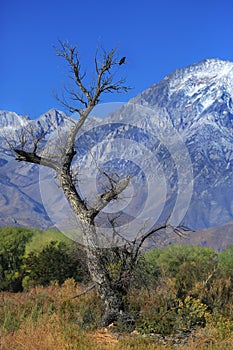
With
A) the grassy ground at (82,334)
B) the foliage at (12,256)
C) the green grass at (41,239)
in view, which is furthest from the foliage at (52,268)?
the grassy ground at (82,334)

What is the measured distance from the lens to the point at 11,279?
31.0m

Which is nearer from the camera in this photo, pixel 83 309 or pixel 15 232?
pixel 83 309

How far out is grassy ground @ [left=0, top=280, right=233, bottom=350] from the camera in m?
9.32

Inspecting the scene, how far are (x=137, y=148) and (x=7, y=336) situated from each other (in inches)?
274

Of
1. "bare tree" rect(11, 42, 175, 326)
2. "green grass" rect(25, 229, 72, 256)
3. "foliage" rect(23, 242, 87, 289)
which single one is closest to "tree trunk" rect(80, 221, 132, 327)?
"bare tree" rect(11, 42, 175, 326)

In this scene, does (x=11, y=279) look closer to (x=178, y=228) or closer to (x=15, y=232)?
(x=15, y=232)

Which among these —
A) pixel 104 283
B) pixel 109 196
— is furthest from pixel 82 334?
pixel 109 196

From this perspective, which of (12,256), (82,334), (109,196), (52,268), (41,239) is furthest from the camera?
(41,239)

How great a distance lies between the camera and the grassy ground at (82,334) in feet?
30.6

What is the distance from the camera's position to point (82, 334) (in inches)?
402

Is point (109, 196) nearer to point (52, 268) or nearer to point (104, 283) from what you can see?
point (104, 283)

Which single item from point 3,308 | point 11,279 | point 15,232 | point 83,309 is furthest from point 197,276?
point 15,232

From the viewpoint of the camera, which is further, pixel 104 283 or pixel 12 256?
pixel 12 256

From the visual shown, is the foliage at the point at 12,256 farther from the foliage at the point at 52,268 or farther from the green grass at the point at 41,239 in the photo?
the foliage at the point at 52,268
